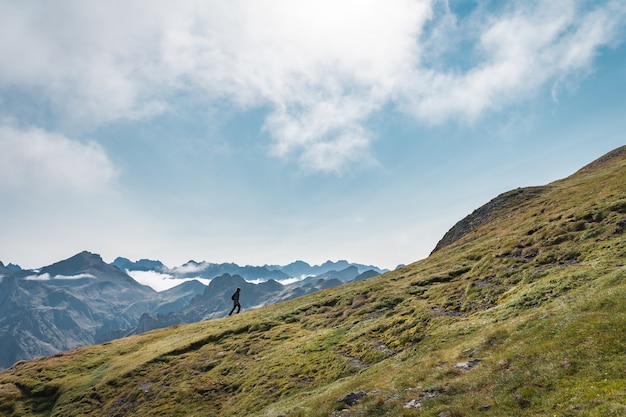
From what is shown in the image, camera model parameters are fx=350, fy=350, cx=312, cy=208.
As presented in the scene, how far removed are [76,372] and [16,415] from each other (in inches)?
479

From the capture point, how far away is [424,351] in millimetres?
32062

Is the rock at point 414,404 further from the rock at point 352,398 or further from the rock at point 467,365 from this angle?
the rock at point 352,398

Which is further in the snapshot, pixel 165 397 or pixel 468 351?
pixel 165 397

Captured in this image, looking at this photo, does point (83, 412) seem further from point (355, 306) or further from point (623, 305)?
point (623, 305)

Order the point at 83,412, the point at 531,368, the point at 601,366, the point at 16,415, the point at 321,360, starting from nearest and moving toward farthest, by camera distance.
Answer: the point at 601,366 < the point at 531,368 < the point at 321,360 < the point at 83,412 < the point at 16,415

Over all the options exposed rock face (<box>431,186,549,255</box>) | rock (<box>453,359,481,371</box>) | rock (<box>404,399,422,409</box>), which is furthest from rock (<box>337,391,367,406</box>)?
exposed rock face (<box>431,186,549,255</box>)

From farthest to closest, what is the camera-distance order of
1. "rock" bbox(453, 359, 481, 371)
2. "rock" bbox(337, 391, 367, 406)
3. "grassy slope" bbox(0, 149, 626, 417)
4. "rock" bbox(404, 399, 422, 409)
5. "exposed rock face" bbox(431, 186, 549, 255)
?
"exposed rock face" bbox(431, 186, 549, 255), "rock" bbox(337, 391, 367, 406), "rock" bbox(453, 359, 481, 371), "rock" bbox(404, 399, 422, 409), "grassy slope" bbox(0, 149, 626, 417)

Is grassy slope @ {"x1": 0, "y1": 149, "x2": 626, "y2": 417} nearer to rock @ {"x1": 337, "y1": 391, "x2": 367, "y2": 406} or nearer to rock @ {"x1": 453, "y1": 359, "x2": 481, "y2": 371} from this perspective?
rock @ {"x1": 453, "y1": 359, "x2": 481, "y2": 371}

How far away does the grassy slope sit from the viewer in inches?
805

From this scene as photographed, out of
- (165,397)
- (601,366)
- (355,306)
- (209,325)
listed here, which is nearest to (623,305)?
(601,366)

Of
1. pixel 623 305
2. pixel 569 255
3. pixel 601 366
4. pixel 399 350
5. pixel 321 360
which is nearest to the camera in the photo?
pixel 601 366

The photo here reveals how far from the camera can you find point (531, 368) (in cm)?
2098

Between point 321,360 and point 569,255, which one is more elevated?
point 569,255

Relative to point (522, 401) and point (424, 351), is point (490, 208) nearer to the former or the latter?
point (424, 351)
